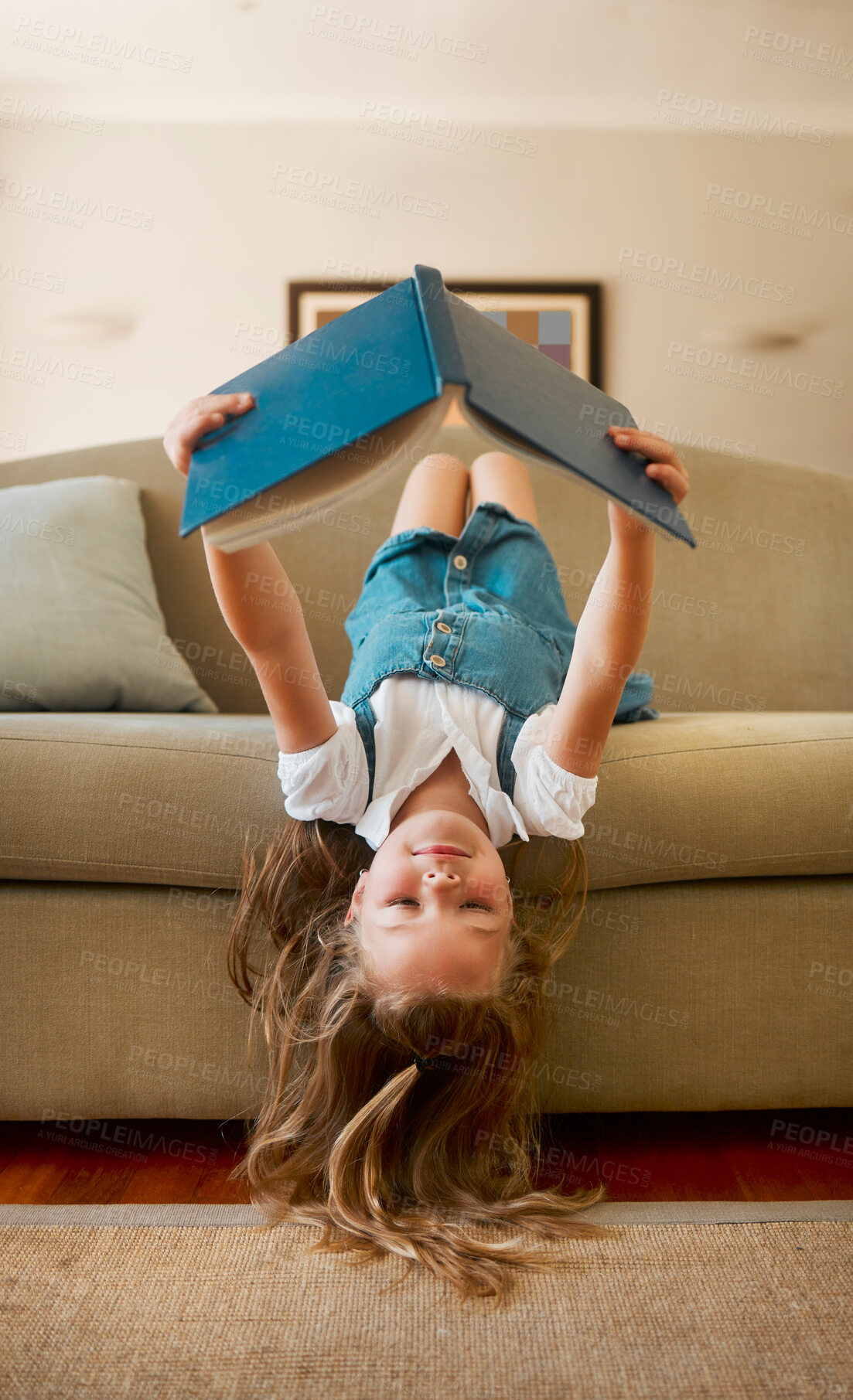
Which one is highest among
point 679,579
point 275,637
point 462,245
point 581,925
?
point 462,245

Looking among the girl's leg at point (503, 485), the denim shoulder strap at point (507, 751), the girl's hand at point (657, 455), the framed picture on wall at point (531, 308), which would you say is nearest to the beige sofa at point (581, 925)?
the denim shoulder strap at point (507, 751)

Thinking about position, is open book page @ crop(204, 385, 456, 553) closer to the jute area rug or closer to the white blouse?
the white blouse

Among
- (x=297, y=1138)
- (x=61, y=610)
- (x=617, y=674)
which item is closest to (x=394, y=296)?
(x=617, y=674)

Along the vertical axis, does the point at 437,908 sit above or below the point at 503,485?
below

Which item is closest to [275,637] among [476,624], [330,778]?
[330,778]

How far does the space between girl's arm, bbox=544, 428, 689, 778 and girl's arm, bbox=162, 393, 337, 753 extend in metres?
0.27

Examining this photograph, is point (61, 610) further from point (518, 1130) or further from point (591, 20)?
point (591, 20)

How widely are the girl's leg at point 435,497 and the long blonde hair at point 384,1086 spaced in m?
0.68

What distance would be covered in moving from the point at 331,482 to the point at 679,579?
4.17 feet

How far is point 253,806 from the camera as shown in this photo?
1.09 meters

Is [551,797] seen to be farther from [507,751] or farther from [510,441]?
[510,441]

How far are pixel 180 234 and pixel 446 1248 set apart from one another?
3178 mm

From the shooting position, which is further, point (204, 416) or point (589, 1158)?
point (589, 1158)

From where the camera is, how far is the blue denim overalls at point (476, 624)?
48.8 inches
